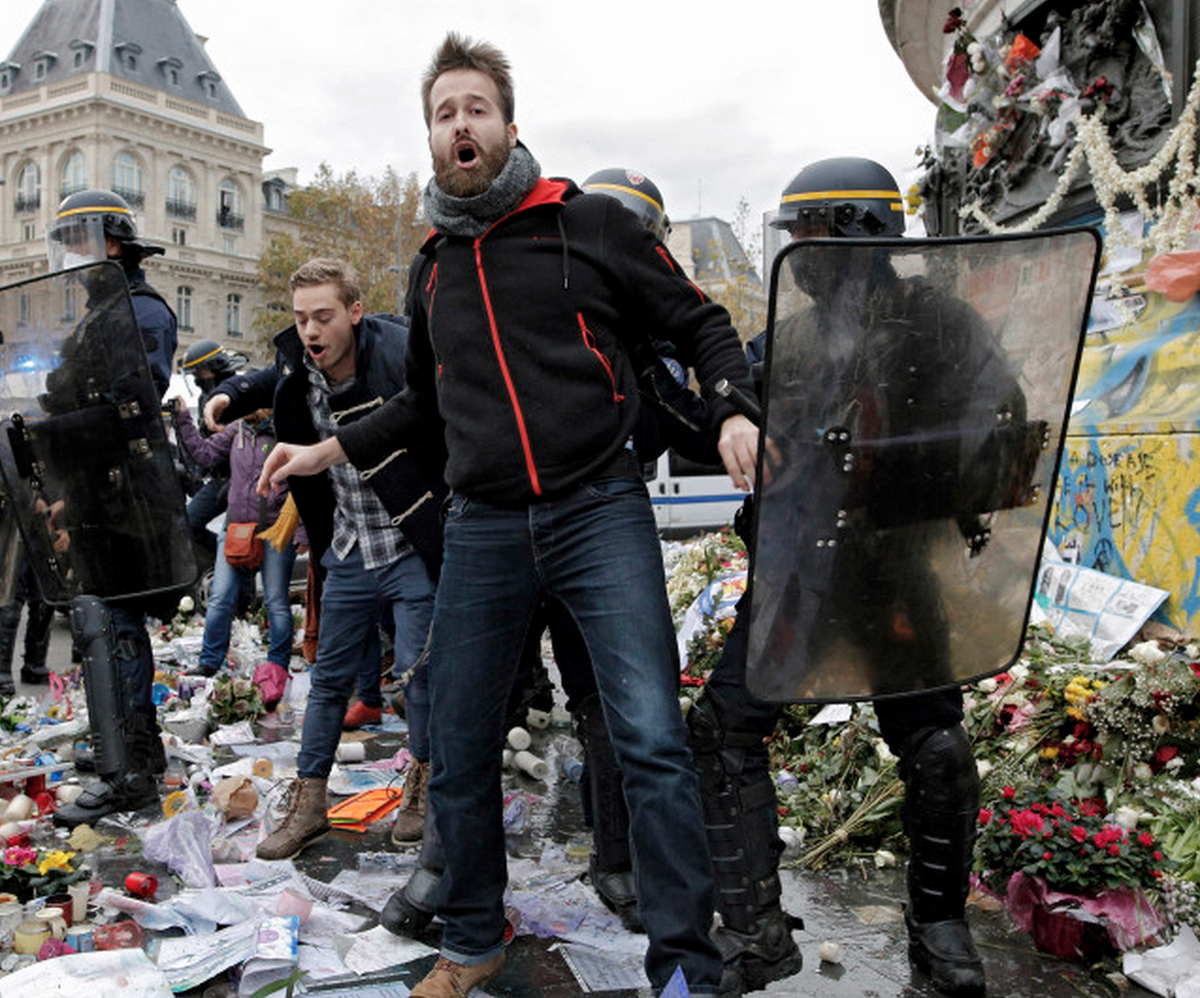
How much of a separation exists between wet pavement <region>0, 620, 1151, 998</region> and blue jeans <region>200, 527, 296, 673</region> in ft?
9.09

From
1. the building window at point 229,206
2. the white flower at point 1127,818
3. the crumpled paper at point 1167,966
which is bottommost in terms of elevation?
the crumpled paper at point 1167,966

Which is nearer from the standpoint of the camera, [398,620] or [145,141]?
[398,620]

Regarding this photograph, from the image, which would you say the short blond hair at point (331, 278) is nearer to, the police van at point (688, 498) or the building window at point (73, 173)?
the police van at point (688, 498)

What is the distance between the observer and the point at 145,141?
1976 inches

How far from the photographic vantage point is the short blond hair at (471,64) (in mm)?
2621

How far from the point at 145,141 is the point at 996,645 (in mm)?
54515

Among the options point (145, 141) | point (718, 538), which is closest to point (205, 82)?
point (145, 141)

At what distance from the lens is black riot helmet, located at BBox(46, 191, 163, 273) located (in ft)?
14.8

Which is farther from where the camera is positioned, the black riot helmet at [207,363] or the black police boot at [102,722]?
the black riot helmet at [207,363]

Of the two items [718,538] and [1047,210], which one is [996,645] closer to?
[1047,210]

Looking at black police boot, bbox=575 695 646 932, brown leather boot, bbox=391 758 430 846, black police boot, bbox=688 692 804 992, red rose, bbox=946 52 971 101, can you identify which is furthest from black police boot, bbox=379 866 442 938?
red rose, bbox=946 52 971 101

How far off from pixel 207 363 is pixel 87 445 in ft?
9.79

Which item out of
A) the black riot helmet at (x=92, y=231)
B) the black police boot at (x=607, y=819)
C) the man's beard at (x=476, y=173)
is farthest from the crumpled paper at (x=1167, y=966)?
the black riot helmet at (x=92, y=231)

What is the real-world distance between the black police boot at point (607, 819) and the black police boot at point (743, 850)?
0.52 metres
